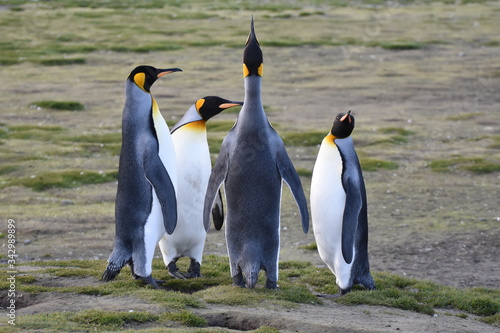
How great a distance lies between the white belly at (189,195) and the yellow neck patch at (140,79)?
0.71 m

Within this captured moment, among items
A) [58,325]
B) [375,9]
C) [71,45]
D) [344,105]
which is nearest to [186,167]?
[58,325]

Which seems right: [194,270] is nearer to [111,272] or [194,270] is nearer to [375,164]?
[111,272]

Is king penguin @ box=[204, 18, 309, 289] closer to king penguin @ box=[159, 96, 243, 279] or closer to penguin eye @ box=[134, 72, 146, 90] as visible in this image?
king penguin @ box=[159, 96, 243, 279]

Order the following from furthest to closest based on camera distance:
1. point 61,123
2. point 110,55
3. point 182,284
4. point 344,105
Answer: point 110,55, point 344,105, point 61,123, point 182,284

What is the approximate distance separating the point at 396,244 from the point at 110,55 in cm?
2287

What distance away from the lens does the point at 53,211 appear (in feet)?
35.2

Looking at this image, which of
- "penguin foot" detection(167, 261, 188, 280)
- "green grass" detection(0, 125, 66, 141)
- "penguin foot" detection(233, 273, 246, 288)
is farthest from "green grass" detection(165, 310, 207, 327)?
"green grass" detection(0, 125, 66, 141)

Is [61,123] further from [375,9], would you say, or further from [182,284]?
[375,9]

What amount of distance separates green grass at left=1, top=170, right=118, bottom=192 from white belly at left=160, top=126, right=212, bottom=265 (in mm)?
5392

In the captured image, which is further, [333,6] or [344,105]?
[333,6]

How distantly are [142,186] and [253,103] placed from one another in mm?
1089

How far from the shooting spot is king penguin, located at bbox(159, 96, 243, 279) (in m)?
7.11

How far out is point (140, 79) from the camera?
→ 6.72 meters

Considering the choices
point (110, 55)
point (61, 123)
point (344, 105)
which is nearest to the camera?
point (61, 123)
